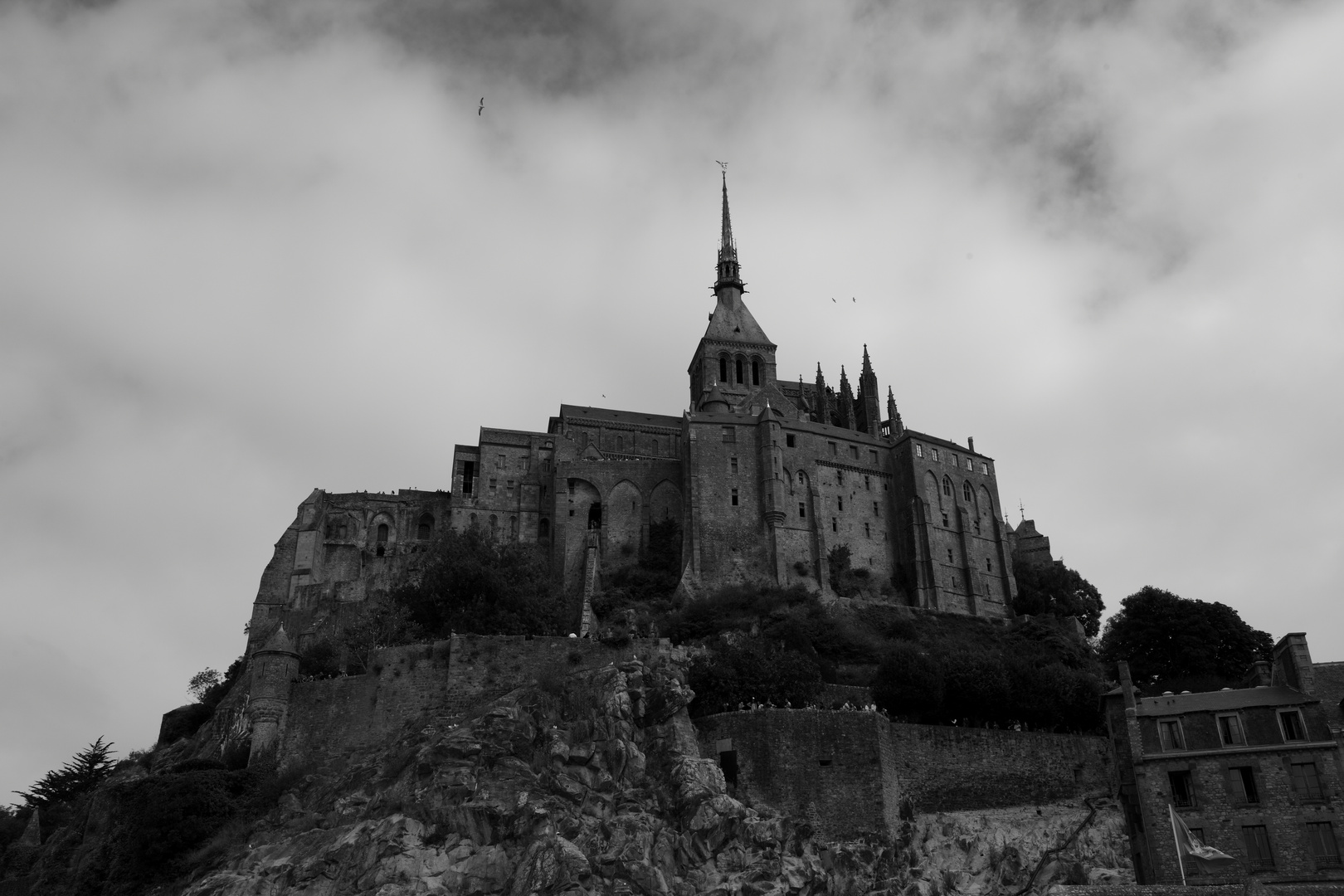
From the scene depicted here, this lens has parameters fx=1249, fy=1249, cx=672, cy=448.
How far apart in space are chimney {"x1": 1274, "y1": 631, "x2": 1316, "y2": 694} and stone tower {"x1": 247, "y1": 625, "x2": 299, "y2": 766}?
124 feet

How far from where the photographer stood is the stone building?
38531 mm

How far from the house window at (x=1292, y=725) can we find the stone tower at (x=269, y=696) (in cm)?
3746

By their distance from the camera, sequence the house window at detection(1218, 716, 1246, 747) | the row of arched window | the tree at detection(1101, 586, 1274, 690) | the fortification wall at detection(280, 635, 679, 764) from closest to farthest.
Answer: the house window at detection(1218, 716, 1246, 747) < the fortification wall at detection(280, 635, 679, 764) < the tree at detection(1101, 586, 1274, 690) < the row of arched window

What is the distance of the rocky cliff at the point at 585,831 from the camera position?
140 ft

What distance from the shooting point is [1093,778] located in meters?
48.8

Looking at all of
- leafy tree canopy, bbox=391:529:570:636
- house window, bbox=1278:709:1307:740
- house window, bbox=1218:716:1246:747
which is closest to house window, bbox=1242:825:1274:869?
house window, bbox=1218:716:1246:747

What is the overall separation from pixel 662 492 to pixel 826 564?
13.0 meters

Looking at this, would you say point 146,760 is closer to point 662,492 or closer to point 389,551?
point 389,551

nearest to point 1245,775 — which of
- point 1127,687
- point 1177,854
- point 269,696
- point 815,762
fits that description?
point 1177,854

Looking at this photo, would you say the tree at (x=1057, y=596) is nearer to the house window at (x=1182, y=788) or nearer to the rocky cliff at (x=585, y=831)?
the rocky cliff at (x=585, y=831)

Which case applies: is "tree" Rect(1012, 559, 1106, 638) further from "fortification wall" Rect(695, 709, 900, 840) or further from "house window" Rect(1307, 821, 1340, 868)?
"house window" Rect(1307, 821, 1340, 868)

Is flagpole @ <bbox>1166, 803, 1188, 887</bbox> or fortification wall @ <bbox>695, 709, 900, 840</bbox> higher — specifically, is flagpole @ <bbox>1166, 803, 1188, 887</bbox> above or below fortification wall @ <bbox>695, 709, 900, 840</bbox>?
below

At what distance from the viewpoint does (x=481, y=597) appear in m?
63.1

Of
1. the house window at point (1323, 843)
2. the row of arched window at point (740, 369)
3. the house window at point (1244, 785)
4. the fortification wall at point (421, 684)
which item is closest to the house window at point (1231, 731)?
the house window at point (1244, 785)
